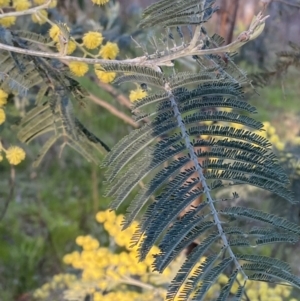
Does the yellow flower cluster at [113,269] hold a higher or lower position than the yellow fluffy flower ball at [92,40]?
lower

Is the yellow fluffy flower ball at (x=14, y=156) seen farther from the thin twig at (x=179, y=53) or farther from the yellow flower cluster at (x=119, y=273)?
the yellow flower cluster at (x=119, y=273)

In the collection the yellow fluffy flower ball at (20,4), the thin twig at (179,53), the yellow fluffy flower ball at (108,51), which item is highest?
the yellow fluffy flower ball at (20,4)

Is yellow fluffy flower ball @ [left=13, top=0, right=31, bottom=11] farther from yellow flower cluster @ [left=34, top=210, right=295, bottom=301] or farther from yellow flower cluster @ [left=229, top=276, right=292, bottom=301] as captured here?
yellow flower cluster @ [left=229, top=276, right=292, bottom=301]

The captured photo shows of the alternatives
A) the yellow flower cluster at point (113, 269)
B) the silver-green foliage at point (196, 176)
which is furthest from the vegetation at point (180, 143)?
the yellow flower cluster at point (113, 269)

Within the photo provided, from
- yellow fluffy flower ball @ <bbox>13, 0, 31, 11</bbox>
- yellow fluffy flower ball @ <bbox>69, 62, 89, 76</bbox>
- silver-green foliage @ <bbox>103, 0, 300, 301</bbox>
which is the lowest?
silver-green foliage @ <bbox>103, 0, 300, 301</bbox>

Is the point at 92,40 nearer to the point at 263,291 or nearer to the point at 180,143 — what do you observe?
the point at 180,143

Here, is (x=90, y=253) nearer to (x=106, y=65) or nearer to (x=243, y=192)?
(x=243, y=192)

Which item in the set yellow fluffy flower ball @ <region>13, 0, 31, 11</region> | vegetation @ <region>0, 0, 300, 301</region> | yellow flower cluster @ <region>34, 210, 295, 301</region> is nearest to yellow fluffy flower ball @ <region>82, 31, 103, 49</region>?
vegetation @ <region>0, 0, 300, 301</region>

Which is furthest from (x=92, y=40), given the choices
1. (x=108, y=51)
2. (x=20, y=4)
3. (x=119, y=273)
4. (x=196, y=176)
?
(x=119, y=273)

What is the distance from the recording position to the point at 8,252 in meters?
2.16

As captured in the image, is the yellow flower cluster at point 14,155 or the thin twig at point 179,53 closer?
the thin twig at point 179,53

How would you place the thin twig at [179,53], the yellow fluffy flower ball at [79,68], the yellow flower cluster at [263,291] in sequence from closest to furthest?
1. the thin twig at [179,53]
2. the yellow fluffy flower ball at [79,68]
3. the yellow flower cluster at [263,291]

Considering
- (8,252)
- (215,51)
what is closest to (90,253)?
(215,51)

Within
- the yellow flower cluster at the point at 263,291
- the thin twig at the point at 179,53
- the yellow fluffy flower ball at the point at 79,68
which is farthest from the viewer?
the yellow flower cluster at the point at 263,291
